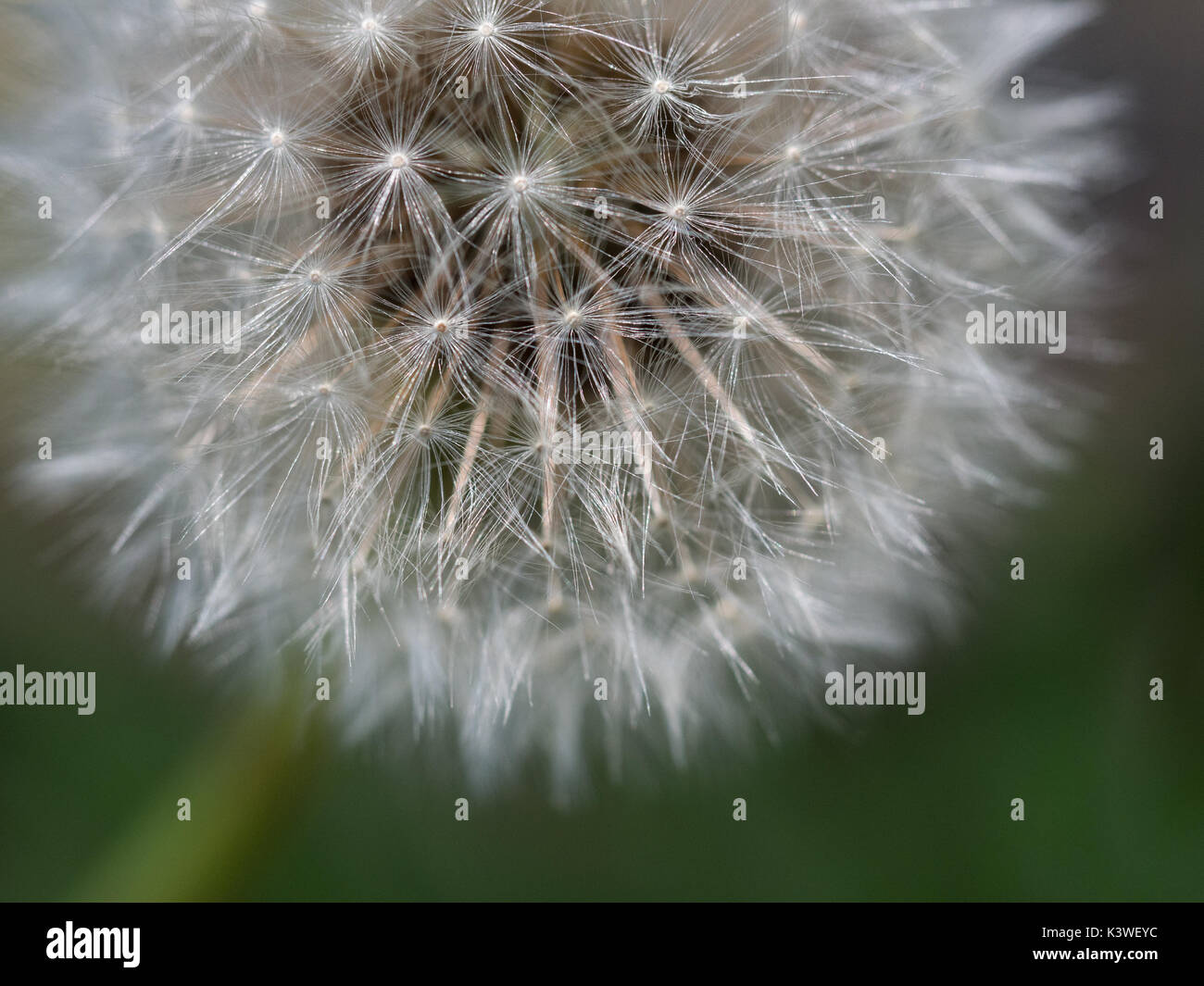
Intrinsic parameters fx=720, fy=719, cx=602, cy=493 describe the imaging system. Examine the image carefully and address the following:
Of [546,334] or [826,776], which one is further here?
[826,776]

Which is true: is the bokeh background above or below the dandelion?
below

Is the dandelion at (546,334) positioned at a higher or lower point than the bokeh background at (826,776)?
higher

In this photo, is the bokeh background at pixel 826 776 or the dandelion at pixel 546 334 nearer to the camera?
the dandelion at pixel 546 334

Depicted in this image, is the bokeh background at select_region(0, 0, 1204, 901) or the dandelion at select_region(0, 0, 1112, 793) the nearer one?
the dandelion at select_region(0, 0, 1112, 793)

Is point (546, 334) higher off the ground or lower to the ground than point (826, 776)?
higher
